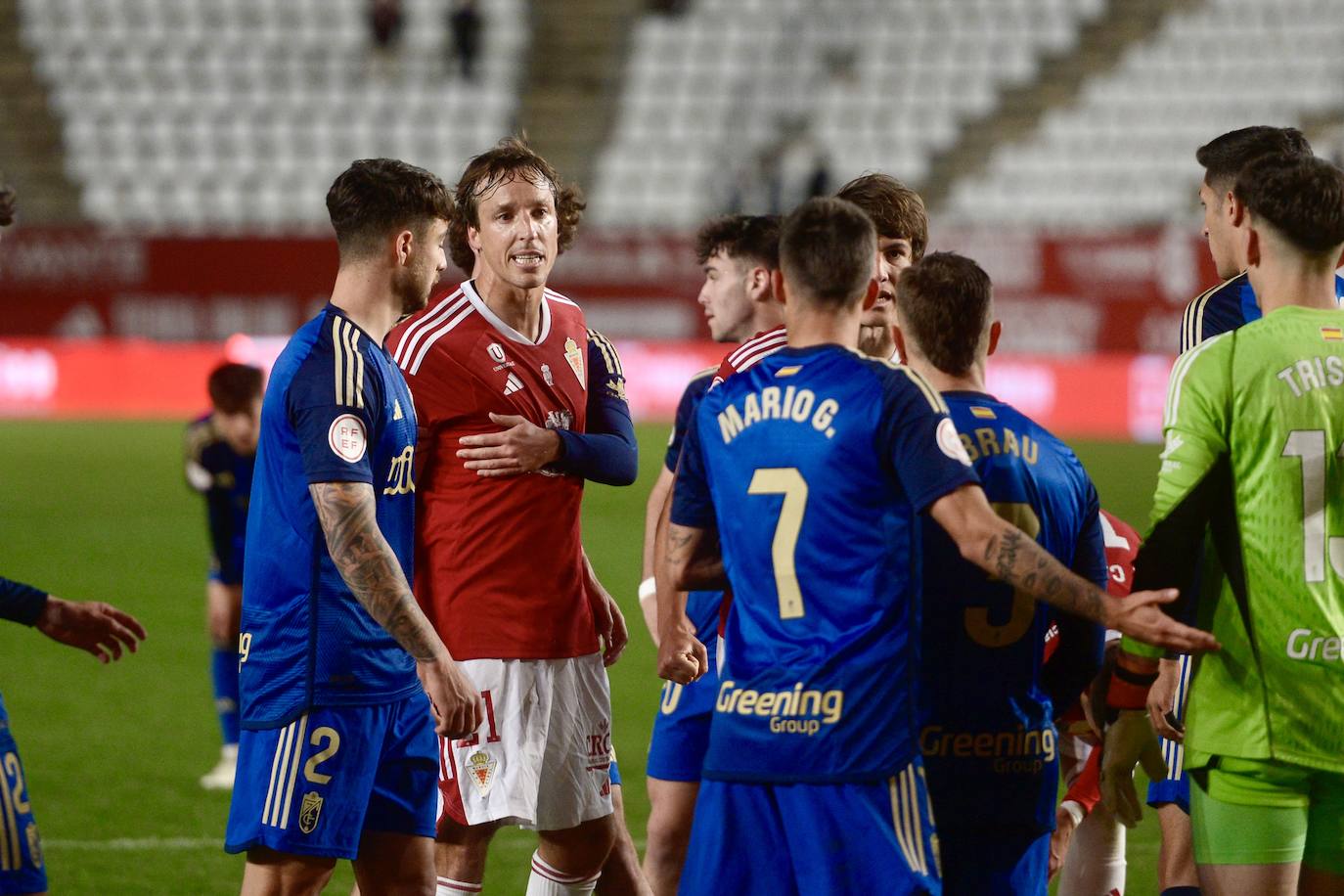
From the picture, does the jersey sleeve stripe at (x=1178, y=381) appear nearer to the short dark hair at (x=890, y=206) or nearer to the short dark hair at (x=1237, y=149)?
the short dark hair at (x=1237, y=149)

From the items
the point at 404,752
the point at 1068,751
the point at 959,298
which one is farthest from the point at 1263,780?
the point at 404,752

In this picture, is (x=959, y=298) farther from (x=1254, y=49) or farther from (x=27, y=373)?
(x=1254, y=49)

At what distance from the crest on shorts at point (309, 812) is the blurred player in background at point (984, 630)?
4.61 ft

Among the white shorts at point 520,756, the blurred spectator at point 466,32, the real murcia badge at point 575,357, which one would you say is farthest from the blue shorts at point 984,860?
the blurred spectator at point 466,32

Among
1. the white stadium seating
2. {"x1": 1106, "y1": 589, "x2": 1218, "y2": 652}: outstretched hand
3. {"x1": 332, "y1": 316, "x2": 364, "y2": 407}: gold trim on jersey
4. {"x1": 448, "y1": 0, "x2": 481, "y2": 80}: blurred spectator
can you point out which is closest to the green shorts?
{"x1": 1106, "y1": 589, "x2": 1218, "y2": 652}: outstretched hand

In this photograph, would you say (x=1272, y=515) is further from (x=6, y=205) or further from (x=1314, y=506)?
(x=6, y=205)

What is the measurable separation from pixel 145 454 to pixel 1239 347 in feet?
64.7

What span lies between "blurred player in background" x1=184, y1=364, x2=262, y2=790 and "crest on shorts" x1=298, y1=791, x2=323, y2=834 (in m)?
4.04

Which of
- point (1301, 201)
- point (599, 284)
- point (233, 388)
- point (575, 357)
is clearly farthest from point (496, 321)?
point (599, 284)

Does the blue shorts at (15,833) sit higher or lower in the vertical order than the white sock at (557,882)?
higher

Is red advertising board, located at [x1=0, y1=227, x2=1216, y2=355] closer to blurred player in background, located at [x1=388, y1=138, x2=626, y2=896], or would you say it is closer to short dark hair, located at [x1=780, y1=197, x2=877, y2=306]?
blurred player in background, located at [x1=388, y1=138, x2=626, y2=896]

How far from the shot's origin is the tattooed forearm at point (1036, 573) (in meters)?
3.33

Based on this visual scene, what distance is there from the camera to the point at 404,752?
412 cm

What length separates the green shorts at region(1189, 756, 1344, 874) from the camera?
3.49m
